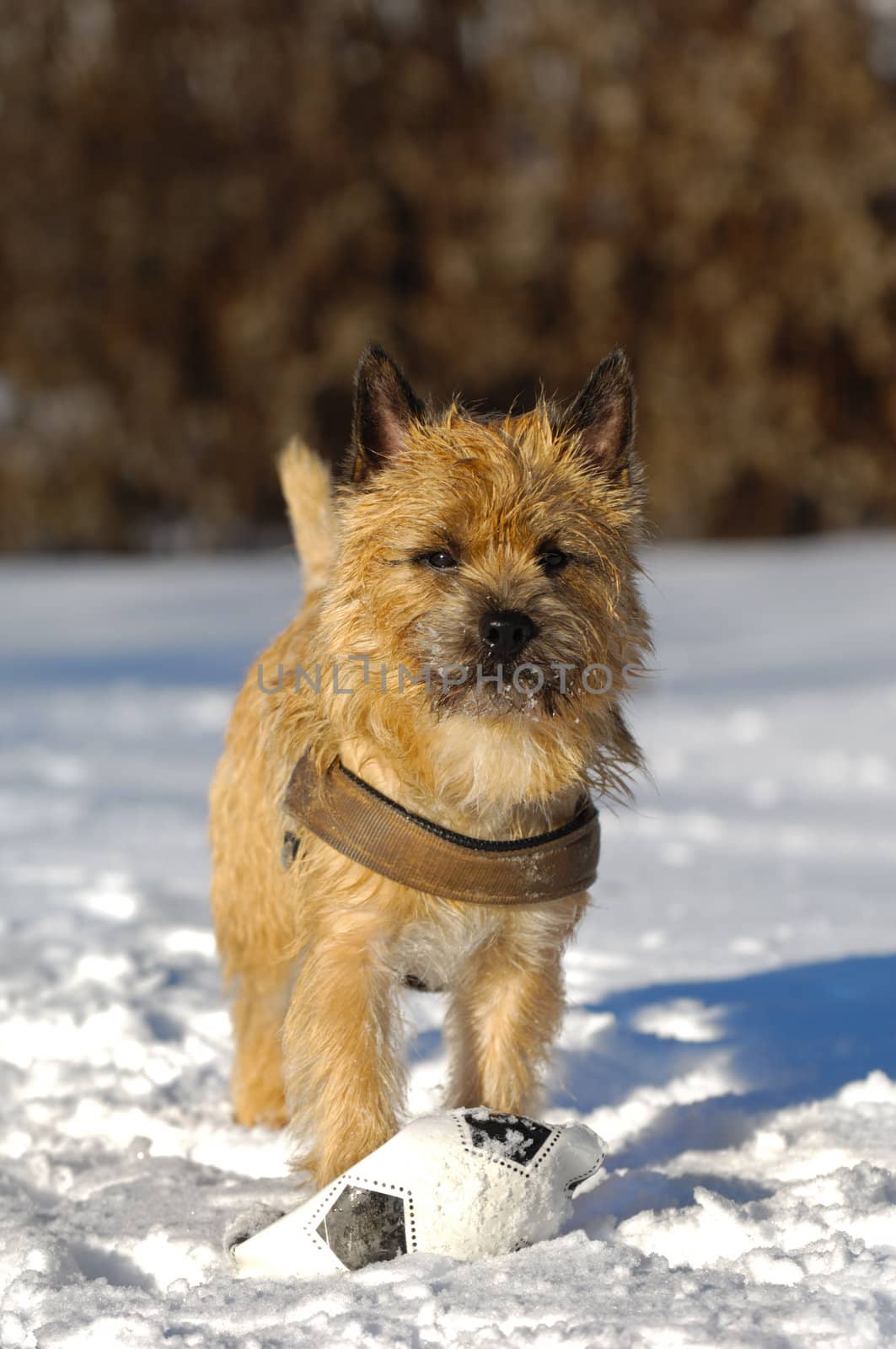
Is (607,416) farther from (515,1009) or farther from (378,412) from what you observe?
(515,1009)

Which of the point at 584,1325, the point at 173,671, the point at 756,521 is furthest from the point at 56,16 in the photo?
the point at 584,1325

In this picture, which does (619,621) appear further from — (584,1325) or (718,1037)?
(718,1037)

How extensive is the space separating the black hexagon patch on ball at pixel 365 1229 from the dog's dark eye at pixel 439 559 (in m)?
1.00

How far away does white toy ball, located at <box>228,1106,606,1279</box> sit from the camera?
235 centimetres

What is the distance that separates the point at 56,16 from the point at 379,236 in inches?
166

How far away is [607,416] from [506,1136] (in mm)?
1254

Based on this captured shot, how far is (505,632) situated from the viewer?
2.36 meters

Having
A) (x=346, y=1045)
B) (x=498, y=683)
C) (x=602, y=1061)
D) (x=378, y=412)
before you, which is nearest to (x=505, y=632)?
(x=498, y=683)

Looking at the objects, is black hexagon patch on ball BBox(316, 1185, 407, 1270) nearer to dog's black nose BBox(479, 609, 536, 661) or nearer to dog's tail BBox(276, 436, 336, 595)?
dog's black nose BBox(479, 609, 536, 661)

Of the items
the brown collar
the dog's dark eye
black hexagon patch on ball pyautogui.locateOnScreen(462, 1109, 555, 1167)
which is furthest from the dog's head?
black hexagon patch on ball pyautogui.locateOnScreen(462, 1109, 555, 1167)

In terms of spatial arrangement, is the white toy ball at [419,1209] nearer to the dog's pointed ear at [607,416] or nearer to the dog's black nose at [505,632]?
the dog's black nose at [505,632]

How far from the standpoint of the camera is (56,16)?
639 inches

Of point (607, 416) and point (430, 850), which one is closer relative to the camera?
point (430, 850)

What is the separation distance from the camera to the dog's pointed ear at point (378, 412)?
8.70ft
